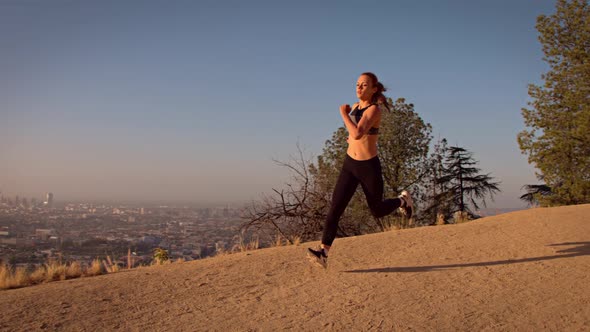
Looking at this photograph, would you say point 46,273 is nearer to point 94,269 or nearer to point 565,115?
point 94,269

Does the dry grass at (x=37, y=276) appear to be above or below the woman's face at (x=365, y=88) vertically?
below

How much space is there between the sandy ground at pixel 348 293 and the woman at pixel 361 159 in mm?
508

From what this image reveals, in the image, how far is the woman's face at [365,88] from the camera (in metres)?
4.74

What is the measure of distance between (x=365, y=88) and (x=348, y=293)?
2403 mm

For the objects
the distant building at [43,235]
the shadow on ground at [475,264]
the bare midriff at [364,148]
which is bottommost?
the distant building at [43,235]

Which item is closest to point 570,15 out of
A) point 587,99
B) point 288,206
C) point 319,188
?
point 587,99

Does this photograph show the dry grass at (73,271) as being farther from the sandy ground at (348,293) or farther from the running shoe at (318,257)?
the running shoe at (318,257)

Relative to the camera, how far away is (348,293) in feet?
12.4

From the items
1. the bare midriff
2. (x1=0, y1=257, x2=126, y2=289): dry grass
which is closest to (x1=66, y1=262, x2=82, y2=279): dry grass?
(x1=0, y1=257, x2=126, y2=289): dry grass

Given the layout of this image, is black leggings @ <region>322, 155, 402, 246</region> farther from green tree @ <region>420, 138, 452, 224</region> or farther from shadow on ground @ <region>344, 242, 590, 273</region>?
green tree @ <region>420, 138, 452, 224</region>

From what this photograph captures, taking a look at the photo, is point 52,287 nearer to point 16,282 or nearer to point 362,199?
point 16,282

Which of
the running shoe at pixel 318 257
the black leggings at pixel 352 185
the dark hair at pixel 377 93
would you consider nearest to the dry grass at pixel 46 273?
the running shoe at pixel 318 257

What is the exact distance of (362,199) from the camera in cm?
1994

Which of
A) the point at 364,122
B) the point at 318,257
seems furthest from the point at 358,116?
the point at 318,257
